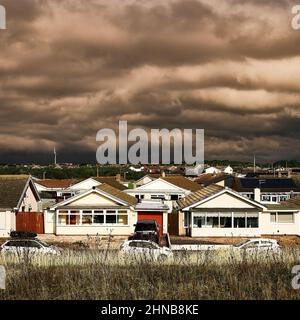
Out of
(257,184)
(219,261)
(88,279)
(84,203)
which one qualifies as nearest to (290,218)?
(84,203)

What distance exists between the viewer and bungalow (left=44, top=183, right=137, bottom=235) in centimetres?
4328

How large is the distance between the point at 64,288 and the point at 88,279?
0.76 m

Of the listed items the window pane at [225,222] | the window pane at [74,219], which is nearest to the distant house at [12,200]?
the window pane at [74,219]

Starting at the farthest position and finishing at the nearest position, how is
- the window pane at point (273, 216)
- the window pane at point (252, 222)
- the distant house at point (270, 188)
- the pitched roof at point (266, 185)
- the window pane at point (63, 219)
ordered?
the pitched roof at point (266, 185), the distant house at point (270, 188), the window pane at point (273, 216), the window pane at point (63, 219), the window pane at point (252, 222)

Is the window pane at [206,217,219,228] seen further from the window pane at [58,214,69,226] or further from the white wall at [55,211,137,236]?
the window pane at [58,214,69,226]

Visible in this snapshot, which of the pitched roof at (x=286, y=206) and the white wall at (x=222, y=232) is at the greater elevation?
the pitched roof at (x=286, y=206)

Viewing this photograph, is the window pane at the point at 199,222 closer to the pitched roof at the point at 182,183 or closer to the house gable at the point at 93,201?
the house gable at the point at 93,201

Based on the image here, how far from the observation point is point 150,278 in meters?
14.0

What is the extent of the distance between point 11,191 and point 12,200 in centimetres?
145

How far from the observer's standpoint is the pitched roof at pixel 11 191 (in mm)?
42500

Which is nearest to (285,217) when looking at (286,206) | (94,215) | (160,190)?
(286,206)

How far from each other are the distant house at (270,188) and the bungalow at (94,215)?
23.5 meters

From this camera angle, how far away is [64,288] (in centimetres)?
1327

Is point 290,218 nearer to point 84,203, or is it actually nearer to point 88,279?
point 84,203
